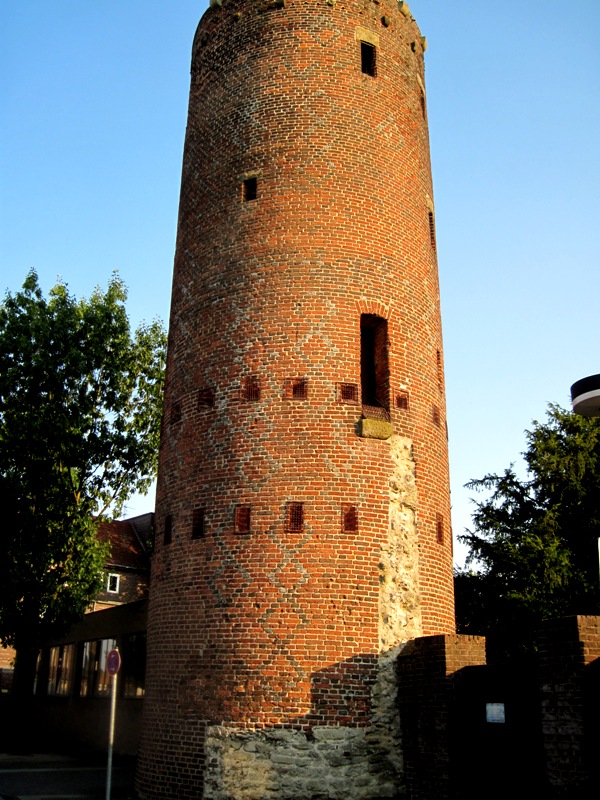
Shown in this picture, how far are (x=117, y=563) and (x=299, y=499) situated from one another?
82.6 feet

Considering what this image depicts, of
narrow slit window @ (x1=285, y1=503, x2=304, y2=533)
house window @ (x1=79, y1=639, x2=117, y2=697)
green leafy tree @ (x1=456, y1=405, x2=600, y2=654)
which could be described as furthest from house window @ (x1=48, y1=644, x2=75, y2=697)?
narrow slit window @ (x1=285, y1=503, x2=304, y2=533)

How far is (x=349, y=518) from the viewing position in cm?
1300

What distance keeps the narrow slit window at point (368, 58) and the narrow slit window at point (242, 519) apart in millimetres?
9194

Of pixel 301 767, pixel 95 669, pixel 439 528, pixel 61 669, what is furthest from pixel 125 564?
pixel 301 767

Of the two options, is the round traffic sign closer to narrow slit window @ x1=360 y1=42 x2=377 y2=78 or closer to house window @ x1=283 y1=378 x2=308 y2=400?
house window @ x1=283 y1=378 x2=308 y2=400

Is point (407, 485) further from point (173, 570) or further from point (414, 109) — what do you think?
Answer: point (414, 109)

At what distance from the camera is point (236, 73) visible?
16.4m

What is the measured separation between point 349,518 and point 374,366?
10.2 ft

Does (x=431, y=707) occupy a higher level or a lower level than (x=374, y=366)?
lower

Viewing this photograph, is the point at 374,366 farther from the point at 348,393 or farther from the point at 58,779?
the point at 58,779

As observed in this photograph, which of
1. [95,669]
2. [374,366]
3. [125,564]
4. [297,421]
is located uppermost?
[125,564]

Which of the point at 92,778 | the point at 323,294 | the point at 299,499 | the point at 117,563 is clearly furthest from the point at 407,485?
the point at 117,563

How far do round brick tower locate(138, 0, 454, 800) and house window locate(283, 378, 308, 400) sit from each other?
0.11 ft

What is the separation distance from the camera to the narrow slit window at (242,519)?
13.1 m
